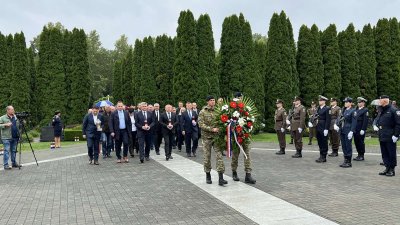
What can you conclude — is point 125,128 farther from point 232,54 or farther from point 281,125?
point 232,54

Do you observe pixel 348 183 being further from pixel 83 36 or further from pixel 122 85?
pixel 122 85

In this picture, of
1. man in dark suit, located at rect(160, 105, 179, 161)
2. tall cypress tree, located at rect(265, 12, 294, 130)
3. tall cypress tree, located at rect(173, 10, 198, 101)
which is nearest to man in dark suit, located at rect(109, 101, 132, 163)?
man in dark suit, located at rect(160, 105, 179, 161)

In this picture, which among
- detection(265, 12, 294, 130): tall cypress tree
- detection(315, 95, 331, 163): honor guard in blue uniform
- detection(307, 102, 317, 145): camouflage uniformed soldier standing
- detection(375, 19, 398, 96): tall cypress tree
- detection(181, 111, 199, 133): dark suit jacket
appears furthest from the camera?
detection(375, 19, 398, 96): tall cypress tree

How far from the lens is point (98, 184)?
904 cm

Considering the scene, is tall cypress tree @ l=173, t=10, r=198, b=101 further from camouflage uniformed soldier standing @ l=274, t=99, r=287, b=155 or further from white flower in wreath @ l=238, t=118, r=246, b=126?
white flower in wreath @ l=238, t=118, r=246, b=126

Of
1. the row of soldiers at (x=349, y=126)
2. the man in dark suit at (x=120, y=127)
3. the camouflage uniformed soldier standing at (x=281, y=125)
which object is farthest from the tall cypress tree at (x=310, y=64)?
the man in dark suit at (x=120, y=127)

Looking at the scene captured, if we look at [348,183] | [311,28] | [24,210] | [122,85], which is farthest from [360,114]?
[122,85]

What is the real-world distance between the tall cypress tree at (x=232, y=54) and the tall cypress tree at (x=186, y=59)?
234 centimetres

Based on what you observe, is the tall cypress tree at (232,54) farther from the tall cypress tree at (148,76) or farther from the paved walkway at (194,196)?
the paved walkway at (194,196)

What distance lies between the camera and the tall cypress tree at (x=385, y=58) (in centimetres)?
3066

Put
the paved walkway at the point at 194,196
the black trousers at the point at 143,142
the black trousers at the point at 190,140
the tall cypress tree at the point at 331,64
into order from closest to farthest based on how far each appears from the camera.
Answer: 1. the paved walkway at the point at 194,196
2. the black trousers at the point at 143,142
3. the black trousers at the point at 190,140
4. the tall cypress tree at the point at 331,64

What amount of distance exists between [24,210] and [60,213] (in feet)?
2.64

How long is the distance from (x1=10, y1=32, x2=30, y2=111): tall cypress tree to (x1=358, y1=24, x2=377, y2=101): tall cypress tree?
2810 centimetres

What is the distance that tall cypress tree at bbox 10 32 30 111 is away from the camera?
103 ft
